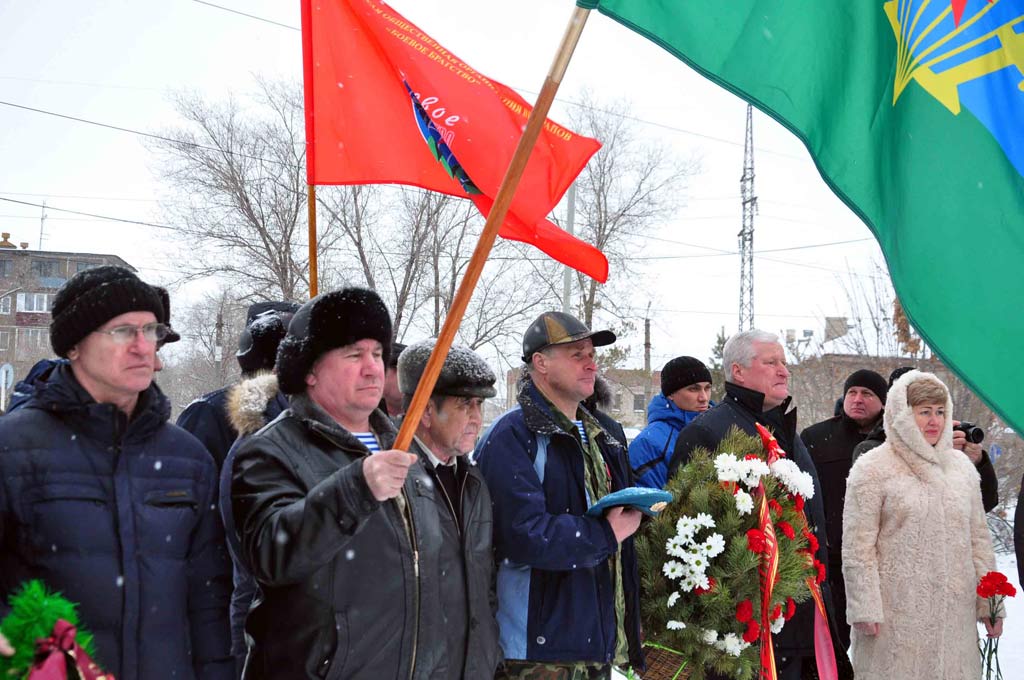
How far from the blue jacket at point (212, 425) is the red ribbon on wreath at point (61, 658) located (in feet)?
5.61

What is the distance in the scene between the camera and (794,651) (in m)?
5.21

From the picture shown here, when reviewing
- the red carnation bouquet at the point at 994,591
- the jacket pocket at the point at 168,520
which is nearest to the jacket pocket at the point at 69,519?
the jacket pocket at the point at 168,520

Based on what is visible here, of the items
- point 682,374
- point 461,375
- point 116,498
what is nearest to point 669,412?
point 682,374

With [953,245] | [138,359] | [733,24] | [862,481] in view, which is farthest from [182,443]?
[862,481]

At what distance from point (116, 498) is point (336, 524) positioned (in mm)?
691

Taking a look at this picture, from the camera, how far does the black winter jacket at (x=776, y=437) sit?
5.21 meters

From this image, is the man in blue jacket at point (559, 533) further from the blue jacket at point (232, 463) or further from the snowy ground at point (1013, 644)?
the snowy ground at point (1013, 644)

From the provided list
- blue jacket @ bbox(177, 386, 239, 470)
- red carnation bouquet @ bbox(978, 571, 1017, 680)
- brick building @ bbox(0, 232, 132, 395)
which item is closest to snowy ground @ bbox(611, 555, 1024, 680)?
red carnation bouquet @ bbox(978, 571, 1017, 680)

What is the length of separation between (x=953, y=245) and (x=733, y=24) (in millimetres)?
979

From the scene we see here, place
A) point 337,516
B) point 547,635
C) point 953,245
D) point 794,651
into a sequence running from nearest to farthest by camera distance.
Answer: point 337,516
point 953,245
point 547,635
point 794,651

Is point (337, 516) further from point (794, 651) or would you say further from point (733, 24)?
point (794, 651)

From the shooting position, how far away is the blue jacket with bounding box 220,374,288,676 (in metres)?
3.10

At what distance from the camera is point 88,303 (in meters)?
2.98

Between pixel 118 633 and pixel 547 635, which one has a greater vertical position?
pixel 118 633
